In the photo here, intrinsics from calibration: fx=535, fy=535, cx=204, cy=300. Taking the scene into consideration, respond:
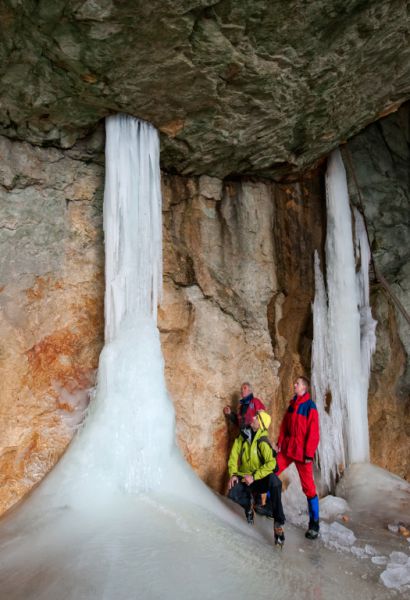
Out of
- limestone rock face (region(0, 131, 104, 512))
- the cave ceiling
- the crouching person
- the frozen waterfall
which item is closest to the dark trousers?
the crouching person

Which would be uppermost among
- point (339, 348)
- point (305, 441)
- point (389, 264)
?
point (389, 264)

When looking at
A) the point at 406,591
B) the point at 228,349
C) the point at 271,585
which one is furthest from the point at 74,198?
the point at 406,591

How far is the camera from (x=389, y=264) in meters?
9.67

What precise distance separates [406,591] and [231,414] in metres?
3.11

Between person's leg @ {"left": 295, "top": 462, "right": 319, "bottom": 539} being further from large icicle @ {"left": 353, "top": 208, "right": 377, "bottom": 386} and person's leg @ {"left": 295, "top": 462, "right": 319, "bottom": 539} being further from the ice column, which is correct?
large icicle @ {"left": 353, "top": 208, "right": 377, "bottom": 386}

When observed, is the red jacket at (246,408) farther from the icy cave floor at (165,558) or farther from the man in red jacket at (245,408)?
the icy cave floor at (165,558)

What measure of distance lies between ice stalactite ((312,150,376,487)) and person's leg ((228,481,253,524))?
8.48ft

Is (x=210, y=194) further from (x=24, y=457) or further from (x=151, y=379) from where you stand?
(x=24, y=457)

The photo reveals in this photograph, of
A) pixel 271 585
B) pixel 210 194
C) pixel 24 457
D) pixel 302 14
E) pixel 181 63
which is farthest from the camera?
pixel 210 194

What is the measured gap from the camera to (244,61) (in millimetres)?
5434

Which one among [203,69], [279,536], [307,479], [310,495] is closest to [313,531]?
[310,495]

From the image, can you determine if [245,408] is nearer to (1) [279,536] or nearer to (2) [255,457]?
(2) [255,457]

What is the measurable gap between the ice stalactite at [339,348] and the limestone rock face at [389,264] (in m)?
0.69

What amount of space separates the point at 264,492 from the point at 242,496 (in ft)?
1.30
